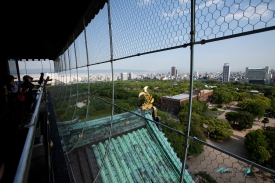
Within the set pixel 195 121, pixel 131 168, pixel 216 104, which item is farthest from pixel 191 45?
pixel 216 104

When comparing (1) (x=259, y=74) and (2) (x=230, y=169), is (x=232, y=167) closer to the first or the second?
(2) (x=230, y=169)

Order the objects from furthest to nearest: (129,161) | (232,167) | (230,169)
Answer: (129,161) → (230,169) → (232,167)

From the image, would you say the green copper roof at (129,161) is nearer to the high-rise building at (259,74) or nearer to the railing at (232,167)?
the railing at (232,167)

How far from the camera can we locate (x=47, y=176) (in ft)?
4.12

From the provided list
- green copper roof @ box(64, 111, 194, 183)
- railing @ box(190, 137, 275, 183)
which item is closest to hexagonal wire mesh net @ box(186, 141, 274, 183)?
railing @ box(190, 137, 275, 183)

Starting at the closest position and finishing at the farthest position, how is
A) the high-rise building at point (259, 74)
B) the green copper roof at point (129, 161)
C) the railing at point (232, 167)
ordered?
the railing at point (232, 167), the green copper roof at point (129, 161), the high-rise building at point (259, 74)

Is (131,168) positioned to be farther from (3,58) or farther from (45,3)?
(3,58)

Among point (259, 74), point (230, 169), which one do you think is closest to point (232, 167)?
point (230, 169)

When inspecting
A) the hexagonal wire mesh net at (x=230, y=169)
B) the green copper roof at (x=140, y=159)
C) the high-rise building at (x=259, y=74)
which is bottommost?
the green copper roof at (x=140, y=159)

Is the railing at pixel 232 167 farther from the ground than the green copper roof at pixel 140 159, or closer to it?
farther from the ground

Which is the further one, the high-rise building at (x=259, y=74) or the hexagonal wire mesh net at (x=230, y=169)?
the high-rise building at (x=259, y=74)

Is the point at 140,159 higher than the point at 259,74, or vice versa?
the point at 259,74

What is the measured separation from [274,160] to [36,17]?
35.5 feet

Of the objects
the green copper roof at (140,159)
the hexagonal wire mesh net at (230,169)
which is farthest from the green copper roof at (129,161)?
the hexagonal wire mesh net at (230,169)
